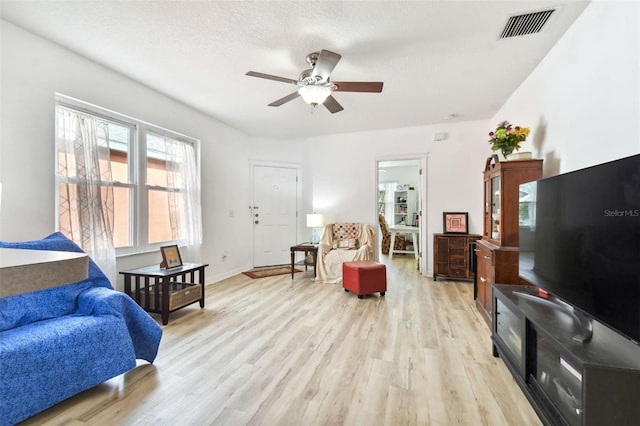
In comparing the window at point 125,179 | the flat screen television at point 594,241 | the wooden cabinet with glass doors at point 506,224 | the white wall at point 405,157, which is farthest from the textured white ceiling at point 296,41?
the flat screen television at point 594,241

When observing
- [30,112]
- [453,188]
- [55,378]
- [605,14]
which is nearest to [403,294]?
[453,188]

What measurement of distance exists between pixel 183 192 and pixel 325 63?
2.59 metres

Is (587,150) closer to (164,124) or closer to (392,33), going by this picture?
(392,33)

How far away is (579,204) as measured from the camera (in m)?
1.46

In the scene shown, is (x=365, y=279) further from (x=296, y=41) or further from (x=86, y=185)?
(x=86, y=185)

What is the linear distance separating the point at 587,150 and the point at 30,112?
4226mm

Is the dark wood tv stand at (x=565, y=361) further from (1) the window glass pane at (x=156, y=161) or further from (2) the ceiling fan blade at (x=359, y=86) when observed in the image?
(1) the window glass pane at (x=156, y=161)

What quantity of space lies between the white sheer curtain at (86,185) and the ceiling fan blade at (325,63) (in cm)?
217

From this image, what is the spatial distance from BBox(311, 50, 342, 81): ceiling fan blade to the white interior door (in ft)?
10.8

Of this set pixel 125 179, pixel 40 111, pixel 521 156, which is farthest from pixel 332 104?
pixel 40 111

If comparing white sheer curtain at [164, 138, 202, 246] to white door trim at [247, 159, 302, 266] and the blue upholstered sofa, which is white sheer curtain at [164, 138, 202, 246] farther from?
the blue upholstered sofa

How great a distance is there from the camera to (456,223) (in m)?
4.67

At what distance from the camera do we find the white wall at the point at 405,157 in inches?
183

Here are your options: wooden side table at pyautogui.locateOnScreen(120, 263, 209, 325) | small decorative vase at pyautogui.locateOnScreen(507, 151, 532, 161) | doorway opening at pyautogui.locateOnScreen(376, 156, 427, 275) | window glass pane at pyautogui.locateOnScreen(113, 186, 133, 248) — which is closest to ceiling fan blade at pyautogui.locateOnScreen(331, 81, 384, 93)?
small decorative vase at pyautogui.locateOnScreen(507, 151, 532, 161)
